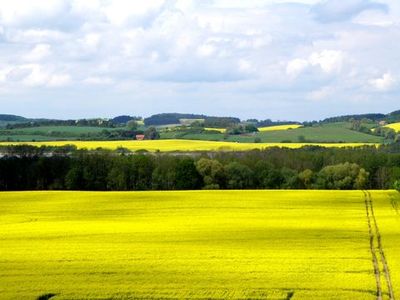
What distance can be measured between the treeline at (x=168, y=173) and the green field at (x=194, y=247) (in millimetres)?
33342

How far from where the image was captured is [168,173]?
11306cm

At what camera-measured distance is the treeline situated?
112625 millimetres

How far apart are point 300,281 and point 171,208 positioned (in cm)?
3600

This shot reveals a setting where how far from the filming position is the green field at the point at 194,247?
34250 millimetres

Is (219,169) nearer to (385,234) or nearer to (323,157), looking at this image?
(323,157)

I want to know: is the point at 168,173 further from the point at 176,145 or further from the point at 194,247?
the point at 176,145

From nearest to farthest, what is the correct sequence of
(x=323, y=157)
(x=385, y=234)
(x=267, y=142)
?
(x=385, y=234) → (x=323, y=157) → (x=267, y=142)

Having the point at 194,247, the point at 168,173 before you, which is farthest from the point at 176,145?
the point at 194,247

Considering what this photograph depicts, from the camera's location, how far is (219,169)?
115m

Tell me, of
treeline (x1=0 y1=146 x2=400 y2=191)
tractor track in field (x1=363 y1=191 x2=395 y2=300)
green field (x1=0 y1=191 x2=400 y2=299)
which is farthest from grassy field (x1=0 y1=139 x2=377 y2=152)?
tractor track in field (x1=363 y1=191 x2=395 y2=300)

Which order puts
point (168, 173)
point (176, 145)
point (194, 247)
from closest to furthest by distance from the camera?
point (194, 247), point (168, 173), point (176, 145)

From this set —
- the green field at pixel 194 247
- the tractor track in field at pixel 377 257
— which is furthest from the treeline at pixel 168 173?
the tractor track in field at pixel 377 257

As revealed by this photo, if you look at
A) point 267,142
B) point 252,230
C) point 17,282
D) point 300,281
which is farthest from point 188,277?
point 267,142

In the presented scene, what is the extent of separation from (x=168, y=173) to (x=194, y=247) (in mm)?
67265
